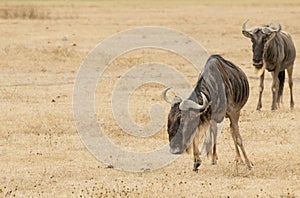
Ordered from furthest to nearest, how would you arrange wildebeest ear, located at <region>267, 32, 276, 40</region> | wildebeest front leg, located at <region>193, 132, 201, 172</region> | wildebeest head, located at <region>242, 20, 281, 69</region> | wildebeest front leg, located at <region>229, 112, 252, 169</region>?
wildebeest ear, located at <region>267, 32, 276, 40</region>
wildebeest head, located at <region>242, 20, 281, 69</region>
wildebeest front leg, located at <region>229, 112, 252, 169</region>
wildebeest front leg, located at <region>193, 132, 201, 172</region>

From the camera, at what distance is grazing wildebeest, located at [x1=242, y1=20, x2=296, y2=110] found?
16000mm

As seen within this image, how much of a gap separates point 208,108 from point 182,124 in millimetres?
622

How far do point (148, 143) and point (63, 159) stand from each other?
76.8 inches

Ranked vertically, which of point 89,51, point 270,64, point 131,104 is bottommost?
point 89,51

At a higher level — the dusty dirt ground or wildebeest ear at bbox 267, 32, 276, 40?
wildebeest ear at bbox 267, 32, 276, 40

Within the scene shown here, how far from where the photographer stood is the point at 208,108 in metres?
10.9

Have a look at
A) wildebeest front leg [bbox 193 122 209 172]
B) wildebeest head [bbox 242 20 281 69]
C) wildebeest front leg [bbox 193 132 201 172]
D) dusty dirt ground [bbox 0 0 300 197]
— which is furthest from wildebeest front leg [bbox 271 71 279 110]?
wildebeest front leg [bbox 193 122 209 172]

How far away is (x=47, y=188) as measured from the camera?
10.5 m

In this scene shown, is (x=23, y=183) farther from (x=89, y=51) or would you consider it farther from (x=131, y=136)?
(x=89, y=51)

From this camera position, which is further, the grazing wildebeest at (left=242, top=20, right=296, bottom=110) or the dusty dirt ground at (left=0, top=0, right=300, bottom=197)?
the grazing wildebeest at (left=242, top=20, right=296, bottom=110)

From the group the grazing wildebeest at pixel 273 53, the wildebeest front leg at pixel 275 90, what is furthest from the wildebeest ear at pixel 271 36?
the wildebeest front leg at pixel 275 90

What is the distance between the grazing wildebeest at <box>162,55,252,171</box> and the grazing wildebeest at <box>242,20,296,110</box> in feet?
12.7

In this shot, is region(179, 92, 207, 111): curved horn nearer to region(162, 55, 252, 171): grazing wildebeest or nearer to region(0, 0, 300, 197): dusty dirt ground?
region(162, 55, 252, 171): grazing wildebeest

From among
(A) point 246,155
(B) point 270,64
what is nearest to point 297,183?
(A) point 246,155
